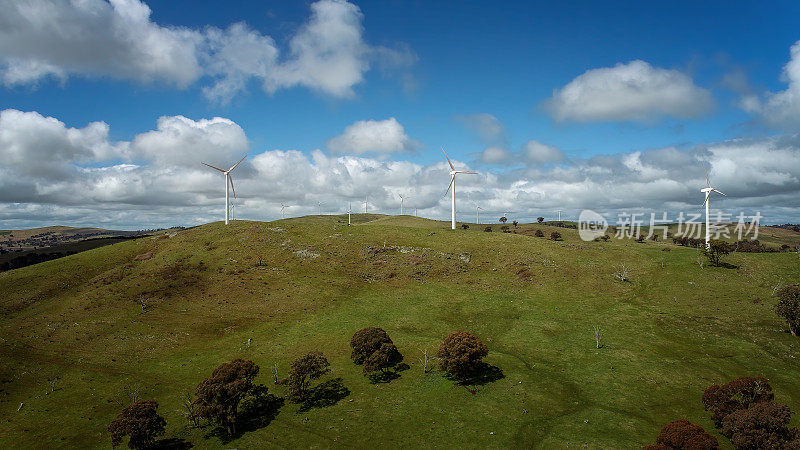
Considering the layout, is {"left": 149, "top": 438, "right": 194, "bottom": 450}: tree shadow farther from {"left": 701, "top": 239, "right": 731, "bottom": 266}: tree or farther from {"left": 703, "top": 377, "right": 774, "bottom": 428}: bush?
{"left": 701, "top": 239, "right": 731, "bottom": 266}: tree

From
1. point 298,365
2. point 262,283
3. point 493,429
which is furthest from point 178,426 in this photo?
point 262,283

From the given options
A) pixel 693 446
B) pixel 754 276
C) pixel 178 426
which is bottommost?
pixel 178 426

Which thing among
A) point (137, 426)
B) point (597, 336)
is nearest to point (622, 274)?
point (597, 336)

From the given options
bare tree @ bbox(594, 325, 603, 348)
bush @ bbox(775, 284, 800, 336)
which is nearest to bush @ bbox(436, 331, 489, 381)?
bare tree @ bbox(594, 325, 603, 348)

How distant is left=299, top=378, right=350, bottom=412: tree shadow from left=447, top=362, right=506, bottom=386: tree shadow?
54.4 ft

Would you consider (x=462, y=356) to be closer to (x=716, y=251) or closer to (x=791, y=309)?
(x=791, y=309)

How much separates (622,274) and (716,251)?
23267mm

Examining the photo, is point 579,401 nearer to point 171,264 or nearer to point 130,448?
point 130,448

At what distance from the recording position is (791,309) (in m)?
62.0

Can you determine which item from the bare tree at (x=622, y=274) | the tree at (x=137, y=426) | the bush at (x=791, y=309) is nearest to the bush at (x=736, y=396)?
the bush at (x=791, y=309)

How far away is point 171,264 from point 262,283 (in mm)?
30826

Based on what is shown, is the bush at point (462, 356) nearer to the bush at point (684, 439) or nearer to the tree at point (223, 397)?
the bush at point (684, 439)

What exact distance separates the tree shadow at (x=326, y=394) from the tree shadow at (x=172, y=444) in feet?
44.8

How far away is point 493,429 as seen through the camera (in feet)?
140
